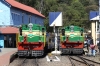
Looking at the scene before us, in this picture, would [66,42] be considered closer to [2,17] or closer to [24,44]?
[24,44]

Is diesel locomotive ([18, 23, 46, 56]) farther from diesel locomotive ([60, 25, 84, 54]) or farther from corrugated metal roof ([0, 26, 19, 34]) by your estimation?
corrugated metal roof ([0, 26, 19, 34])

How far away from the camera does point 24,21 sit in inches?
2322

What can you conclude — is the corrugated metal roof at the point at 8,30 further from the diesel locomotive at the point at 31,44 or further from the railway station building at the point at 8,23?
the diesel locomotive at the point at 31,44

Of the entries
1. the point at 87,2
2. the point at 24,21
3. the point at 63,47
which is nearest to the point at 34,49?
the point at 63,47

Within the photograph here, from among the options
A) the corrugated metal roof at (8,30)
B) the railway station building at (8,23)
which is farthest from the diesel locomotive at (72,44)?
the corrugated metal roof at (8,30)

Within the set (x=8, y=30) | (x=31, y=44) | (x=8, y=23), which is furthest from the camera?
(x=8, y=23)

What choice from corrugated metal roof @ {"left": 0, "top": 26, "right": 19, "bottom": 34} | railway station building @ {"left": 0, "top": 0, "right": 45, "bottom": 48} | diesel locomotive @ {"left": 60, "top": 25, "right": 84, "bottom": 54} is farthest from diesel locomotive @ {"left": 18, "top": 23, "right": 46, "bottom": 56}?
corrugated metal roof @ {"left": 0, "top": 26, "right": 19, "bottom": 34}

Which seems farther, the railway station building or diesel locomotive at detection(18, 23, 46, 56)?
the railway station building

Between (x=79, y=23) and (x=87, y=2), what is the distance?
39.5 meters

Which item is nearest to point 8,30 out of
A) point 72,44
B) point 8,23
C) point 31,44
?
point 8,23

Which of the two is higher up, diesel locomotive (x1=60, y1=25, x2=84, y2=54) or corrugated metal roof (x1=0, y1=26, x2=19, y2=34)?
corrugated metal roof (x1=0, y1=26, x2=19, y2=34)

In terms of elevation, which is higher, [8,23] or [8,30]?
[8,23]

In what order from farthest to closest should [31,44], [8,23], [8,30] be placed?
[8,23] → [8,30] → [31,44]

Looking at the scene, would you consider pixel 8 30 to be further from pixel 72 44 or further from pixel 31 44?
pixel 31 44
